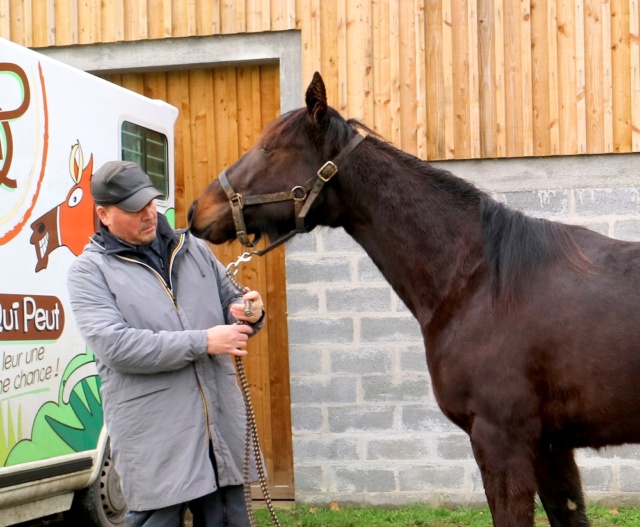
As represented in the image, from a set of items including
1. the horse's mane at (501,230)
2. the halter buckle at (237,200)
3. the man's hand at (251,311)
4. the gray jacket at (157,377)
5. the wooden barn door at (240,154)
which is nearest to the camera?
the gray jacket at (157,377)

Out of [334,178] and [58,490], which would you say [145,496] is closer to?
[334,178]

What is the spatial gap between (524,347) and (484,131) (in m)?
3.19

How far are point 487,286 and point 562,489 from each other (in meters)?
0.93

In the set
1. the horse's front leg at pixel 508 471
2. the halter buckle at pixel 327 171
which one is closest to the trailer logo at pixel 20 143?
the halter buckle at pixel 327 171

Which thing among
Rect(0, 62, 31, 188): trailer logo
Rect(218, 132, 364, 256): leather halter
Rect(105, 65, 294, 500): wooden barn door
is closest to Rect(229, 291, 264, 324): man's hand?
Rect(218, 132, 364, 256): leather halter

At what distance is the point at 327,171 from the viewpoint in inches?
153

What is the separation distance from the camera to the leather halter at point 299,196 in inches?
153

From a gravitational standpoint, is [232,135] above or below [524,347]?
above

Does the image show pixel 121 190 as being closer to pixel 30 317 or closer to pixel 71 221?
pixel 30 317

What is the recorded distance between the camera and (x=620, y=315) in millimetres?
3564

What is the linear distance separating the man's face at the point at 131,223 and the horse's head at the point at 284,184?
43cm

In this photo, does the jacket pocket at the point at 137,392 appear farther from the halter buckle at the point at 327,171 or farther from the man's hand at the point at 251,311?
the halter buckle at the point at 327,171

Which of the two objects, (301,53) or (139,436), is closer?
(139,436)

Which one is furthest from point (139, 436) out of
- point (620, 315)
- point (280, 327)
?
point (280, 327)
